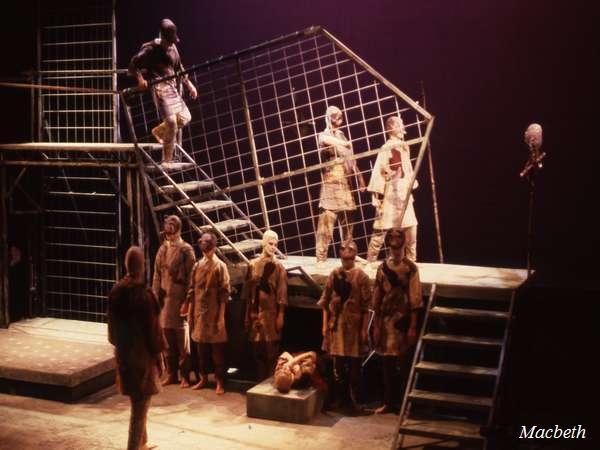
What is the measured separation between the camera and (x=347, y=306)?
7957 millimetres

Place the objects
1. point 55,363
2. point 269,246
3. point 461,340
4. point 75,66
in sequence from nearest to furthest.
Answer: point 461,340, point 269,246, point 55,363, point 75,66

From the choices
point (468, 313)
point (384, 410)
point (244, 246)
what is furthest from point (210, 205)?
point (468, 313)

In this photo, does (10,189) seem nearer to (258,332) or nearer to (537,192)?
(258,332)

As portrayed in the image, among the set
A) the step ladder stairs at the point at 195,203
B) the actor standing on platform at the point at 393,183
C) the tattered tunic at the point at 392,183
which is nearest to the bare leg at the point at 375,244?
the actor standing on platform at the point at 393,183

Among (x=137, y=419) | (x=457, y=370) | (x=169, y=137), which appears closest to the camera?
(x=137, y=419)

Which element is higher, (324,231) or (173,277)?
(324,231)

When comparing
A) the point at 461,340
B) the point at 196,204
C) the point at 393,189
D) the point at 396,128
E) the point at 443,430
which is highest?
the point at 396,128

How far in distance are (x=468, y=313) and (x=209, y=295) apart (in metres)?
2.79

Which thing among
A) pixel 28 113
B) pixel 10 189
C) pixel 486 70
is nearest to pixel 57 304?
pixel 10 189

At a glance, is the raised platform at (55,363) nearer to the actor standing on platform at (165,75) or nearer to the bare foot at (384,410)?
the actor standing on platform at (165,75)

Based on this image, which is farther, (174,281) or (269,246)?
(174,281)

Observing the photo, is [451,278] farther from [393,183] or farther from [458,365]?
[393,183]

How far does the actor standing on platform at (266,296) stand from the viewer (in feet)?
27.7

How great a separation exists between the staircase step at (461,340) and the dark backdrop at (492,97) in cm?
193
